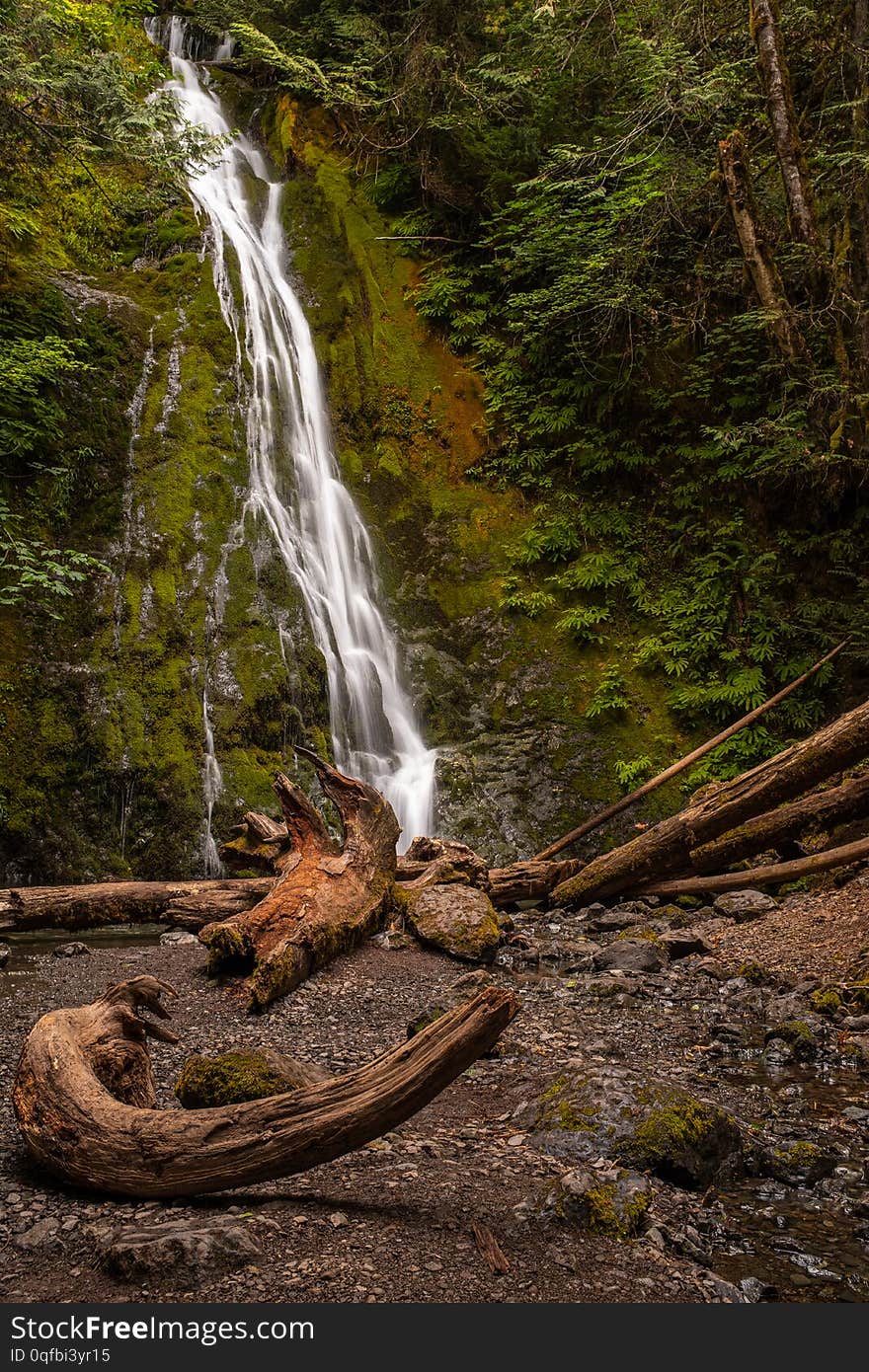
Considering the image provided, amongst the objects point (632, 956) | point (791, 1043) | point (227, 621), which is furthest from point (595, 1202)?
point (227, 621)

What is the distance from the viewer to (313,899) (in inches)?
229

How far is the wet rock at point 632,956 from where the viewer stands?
5.80 metres

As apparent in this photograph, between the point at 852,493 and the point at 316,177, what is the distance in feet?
38.4

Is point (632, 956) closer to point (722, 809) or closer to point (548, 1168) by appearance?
point (722, 809)

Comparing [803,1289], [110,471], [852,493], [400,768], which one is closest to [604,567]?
[852,493]

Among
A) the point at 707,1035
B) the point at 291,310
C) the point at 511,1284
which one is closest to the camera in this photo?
the point at 511,1284

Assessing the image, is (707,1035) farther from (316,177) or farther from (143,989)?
(316,177)

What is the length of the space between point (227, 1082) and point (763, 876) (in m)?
5.11

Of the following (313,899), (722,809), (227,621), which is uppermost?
(227,621)

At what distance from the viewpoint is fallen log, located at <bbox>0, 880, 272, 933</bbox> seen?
6.74 metres

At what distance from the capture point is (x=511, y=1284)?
7.28ft

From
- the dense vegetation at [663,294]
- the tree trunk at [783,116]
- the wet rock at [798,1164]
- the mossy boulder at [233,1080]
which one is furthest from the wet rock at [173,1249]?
the tree trunk at [783,116]

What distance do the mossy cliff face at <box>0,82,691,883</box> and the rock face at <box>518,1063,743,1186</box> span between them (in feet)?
21.4

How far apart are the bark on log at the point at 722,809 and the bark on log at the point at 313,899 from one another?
209 centimetres
